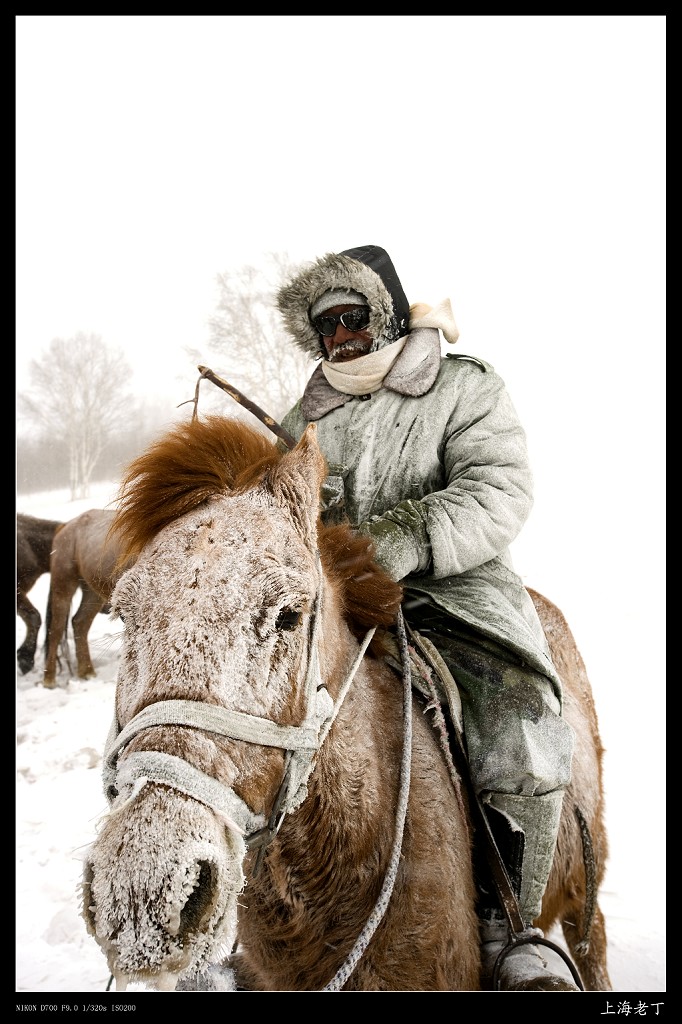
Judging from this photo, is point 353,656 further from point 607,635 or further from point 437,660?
point 607,635

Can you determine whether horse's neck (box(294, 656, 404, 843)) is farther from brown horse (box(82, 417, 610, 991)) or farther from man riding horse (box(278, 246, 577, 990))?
man riding horse (box(278, 246, 577, 990))

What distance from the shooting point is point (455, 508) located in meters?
1.96

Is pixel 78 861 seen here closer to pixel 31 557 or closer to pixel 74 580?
pixel 74 580

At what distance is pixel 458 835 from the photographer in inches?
66.2

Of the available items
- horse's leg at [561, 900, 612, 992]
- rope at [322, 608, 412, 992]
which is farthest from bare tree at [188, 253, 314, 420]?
horse's leg at [561, 900, 612, 992]

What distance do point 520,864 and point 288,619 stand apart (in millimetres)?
1287

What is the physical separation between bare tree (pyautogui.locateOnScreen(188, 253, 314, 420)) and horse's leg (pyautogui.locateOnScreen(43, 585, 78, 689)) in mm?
4865

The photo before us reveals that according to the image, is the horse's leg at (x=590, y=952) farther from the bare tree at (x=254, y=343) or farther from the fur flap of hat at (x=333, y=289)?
the bare tree at (x=254, y=343)

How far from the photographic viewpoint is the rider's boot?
5.46 ft

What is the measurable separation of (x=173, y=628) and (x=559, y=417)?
11.6 m

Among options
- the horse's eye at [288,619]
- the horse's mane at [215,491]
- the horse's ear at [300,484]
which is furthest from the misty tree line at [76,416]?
the horse's eye at [288,619]

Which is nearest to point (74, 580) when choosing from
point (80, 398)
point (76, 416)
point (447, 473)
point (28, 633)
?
point (28, 633)

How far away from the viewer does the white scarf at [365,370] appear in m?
2.33

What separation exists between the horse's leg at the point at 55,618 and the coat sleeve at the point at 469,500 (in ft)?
25.9
